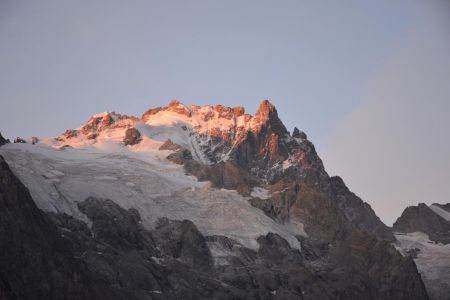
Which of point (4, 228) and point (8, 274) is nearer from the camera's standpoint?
Answer: point (8, 274)

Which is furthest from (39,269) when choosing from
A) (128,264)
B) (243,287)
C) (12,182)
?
(243,287)

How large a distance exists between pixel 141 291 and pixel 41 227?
25207 mm

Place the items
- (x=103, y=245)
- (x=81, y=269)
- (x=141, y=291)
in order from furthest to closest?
(x=103, y=245) < (x=141, y=291) < (x=81, y=269)

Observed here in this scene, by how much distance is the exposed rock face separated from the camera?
496 feet

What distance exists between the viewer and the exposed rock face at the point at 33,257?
151 metres

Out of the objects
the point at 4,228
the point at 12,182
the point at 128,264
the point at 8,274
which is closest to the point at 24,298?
the point at 8,274

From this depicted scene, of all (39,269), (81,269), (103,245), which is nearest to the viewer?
(39,269)

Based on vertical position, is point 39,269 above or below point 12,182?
below

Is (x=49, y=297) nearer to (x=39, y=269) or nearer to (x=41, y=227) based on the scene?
(x=39, y=269)

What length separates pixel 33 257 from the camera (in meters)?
158

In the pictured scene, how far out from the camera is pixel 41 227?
16700 cm

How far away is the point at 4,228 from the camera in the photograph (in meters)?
159

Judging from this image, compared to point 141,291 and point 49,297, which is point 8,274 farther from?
point 141,291

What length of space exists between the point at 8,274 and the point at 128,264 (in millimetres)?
41839
